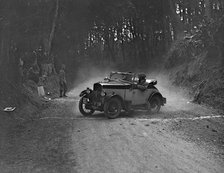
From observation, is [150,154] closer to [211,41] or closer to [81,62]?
[211,41]

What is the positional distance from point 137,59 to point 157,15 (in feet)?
25.0

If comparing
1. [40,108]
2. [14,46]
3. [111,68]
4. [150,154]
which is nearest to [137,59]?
[111,68]

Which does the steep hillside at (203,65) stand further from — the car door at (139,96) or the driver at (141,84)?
the driver at (141,84)

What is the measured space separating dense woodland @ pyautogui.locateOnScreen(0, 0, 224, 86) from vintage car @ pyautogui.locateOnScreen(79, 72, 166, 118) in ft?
19.4

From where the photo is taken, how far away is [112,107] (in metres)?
14.1

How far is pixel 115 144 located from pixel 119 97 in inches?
188

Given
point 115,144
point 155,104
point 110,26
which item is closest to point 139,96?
point 155,104

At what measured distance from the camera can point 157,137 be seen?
34.6 feet

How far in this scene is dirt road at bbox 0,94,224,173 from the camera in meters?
8.07

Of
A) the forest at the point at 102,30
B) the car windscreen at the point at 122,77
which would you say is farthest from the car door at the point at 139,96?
the forest at the point at 102,30

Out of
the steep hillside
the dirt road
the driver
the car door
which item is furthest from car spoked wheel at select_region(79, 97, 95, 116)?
the steep hillside

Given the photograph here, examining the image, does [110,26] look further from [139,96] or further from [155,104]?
[139,96]

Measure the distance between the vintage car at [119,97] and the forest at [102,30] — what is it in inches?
141

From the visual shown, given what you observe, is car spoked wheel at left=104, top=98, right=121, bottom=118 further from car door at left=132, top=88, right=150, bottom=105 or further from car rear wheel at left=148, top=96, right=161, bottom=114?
car rear wheel at left=148, top=96, right=161, bottom=114
